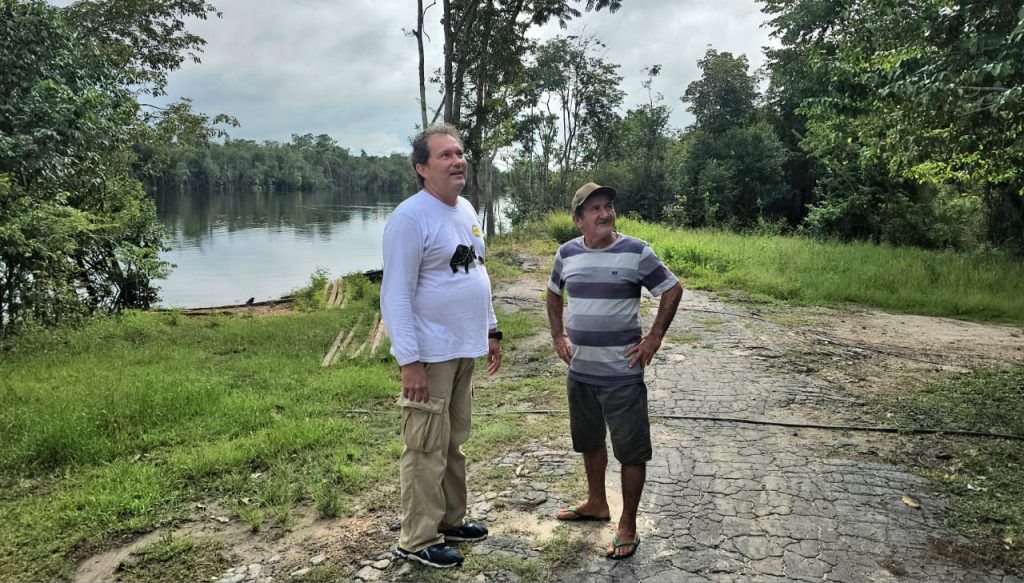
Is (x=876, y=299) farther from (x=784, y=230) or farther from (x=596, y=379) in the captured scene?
(x=784, y=230)

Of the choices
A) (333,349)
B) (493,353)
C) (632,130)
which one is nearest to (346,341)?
(333,349)

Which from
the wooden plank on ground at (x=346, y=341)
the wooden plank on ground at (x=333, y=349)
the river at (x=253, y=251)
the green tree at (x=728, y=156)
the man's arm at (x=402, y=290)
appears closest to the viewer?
the man's arm at (x=402, y=290)

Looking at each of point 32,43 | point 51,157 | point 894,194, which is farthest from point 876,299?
point 32,43

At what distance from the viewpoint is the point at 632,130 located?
31.8 m

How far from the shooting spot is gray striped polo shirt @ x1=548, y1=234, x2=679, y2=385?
2.65 meters

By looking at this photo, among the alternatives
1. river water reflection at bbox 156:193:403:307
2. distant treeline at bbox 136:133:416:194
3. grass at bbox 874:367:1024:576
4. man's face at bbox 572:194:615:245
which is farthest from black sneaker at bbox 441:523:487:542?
distant treeline at bbox 136:133:416:194

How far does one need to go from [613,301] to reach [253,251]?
27.9 m

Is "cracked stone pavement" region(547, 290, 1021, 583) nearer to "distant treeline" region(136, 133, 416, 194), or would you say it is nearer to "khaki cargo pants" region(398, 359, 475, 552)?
"khaki cargo pants" region(398, 359, 475, 552)

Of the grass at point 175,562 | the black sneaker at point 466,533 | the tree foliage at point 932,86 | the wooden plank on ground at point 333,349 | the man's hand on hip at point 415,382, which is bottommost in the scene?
the wooden plank on ground at point 333,349

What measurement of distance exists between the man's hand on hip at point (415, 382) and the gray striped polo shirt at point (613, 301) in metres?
0.75

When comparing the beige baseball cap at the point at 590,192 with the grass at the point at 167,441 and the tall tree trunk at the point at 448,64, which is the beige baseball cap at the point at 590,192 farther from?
the tall tree trunk at the point at 448,64

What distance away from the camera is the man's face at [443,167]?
2.54 meters

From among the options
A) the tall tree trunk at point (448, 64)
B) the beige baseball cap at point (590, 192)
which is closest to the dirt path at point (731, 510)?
the beige baseball cap at point (590, 192)

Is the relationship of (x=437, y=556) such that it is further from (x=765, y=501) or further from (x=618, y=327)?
(x=765, y=501)
